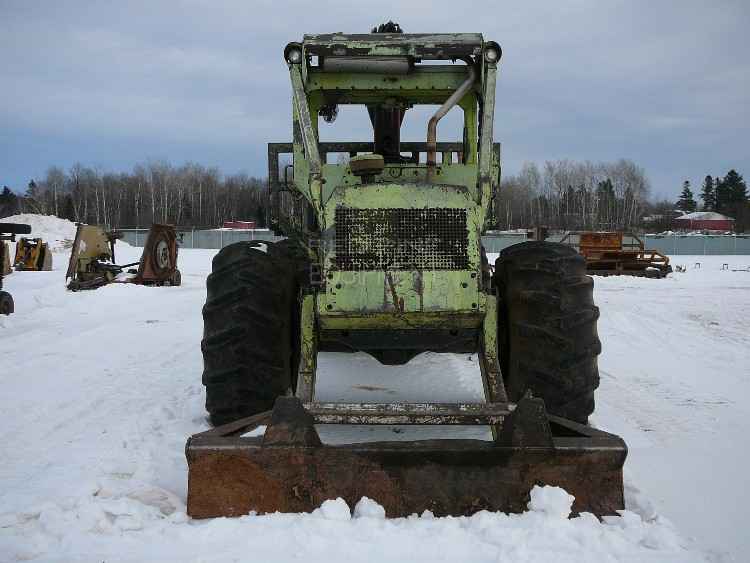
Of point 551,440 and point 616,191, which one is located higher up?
point 616,191

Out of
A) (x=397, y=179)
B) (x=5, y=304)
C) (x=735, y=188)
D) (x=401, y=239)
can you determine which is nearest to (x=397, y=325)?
(x=401, y=239)

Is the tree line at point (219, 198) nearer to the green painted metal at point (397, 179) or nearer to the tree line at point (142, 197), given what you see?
the tree line at point (142, 197)

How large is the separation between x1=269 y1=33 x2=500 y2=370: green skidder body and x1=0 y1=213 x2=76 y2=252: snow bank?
35621mm

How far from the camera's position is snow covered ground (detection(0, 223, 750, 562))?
115 inches

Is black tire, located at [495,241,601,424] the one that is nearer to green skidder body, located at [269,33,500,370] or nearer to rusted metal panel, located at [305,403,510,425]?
green skidder body, located at [269,33,500,370]

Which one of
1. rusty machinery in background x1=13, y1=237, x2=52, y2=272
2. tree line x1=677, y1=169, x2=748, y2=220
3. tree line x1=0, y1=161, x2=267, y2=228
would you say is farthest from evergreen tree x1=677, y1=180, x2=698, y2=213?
rusty machinery in background x1=13, y1=237, x2=52, y2=272

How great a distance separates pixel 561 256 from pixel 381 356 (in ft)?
4.66

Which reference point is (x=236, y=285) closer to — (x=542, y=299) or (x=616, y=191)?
(x=542, y=299)

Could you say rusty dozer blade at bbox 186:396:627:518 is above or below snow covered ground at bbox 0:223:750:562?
above

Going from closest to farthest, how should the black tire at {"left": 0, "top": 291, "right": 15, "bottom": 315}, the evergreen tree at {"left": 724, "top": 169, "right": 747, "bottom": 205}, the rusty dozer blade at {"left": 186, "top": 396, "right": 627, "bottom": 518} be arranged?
1. the rusty dozer blade at {"left": 186, "top": 396, "right": 627, "bottom": 518}
2. the black tire at {"left": 0, "top": 291, "right": 15, "bottom": 315}
3. the evergreen tree at {"left": 724, "top": 169, "right": 747, "bottom": 205}

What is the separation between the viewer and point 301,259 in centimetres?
543

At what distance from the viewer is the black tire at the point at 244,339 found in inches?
174

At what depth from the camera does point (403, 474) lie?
10.9ft

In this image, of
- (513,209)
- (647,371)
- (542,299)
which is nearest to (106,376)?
(542,299)
